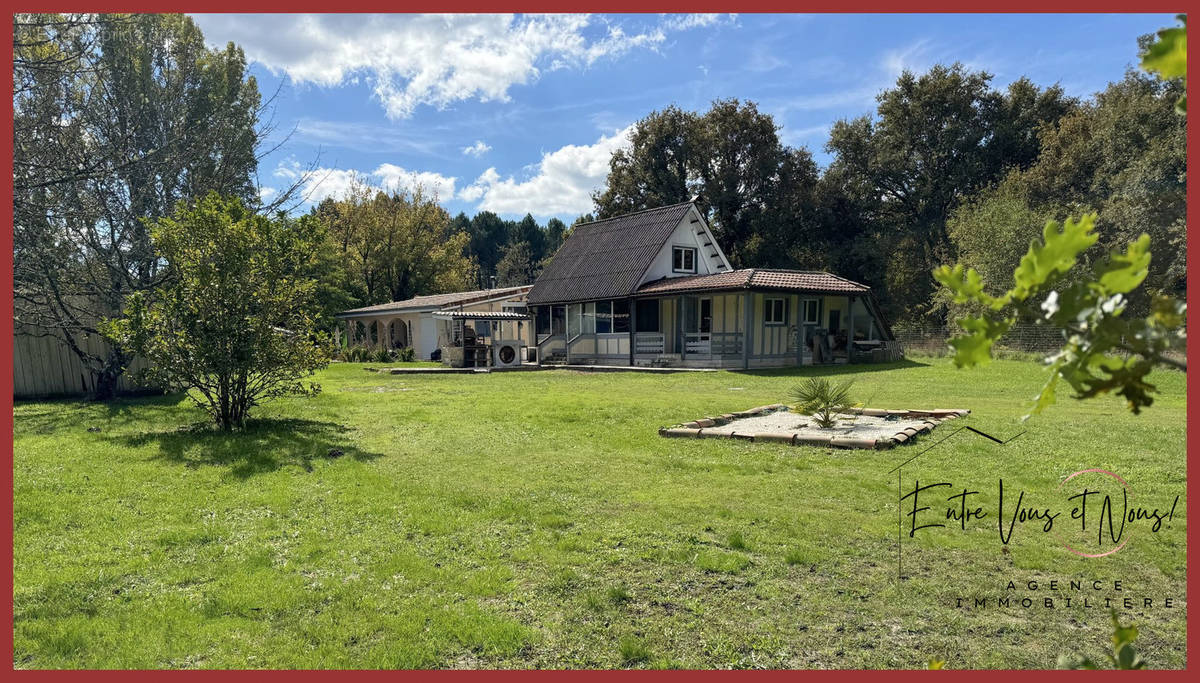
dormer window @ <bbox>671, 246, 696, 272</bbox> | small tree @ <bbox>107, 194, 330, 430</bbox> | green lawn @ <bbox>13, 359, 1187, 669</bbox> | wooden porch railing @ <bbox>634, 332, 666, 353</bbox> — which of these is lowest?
green lawn @ <bbox>13, 359, 1187, 669</bbox>

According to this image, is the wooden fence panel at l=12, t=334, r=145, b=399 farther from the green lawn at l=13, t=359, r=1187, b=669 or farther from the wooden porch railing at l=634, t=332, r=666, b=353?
the wooden porch railing at l=634, t=332, r=666, b=353

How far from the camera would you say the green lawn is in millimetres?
3387

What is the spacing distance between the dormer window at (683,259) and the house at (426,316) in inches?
267

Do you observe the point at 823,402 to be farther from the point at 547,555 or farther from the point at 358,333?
the point at 358,333

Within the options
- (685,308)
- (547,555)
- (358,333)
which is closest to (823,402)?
(547,555)

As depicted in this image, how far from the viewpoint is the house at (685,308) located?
23.7 m

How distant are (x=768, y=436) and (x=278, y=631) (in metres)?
6.27

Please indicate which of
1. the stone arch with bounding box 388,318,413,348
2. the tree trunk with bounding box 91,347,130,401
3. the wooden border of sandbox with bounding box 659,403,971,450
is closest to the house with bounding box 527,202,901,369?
the stone arch with bounding box 388,318,413,348

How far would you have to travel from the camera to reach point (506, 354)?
26.6m

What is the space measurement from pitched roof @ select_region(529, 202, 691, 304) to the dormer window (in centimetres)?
107

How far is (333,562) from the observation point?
14.8ft

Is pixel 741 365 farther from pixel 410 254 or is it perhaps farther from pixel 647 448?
pixel 410 254

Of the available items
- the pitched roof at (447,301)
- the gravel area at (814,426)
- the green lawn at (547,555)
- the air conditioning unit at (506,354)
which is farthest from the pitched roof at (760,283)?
the green lawn at (547,555)

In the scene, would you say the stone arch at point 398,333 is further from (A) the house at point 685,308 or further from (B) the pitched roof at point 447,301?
(A) the house at point 685,308
